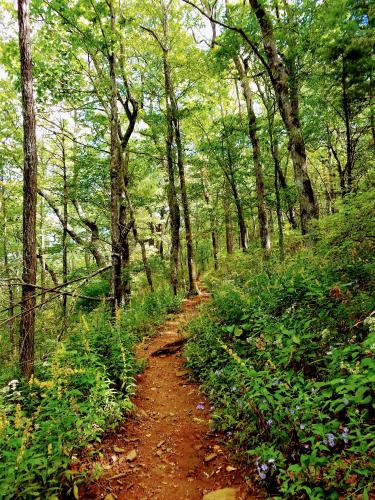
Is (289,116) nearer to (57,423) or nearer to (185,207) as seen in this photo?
(185,207)

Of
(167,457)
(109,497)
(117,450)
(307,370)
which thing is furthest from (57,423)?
(307,370)

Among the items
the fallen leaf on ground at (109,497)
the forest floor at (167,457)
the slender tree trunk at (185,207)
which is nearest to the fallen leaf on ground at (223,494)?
the forest floor at (167,457)

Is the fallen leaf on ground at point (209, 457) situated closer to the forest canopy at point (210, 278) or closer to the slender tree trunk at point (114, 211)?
the forest canopy at point (210, 278)

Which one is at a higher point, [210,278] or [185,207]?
[185,207]

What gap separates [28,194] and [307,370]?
5495mm

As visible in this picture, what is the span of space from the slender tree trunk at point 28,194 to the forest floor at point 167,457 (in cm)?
221

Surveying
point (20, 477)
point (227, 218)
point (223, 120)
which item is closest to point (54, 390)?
point (20, 477)

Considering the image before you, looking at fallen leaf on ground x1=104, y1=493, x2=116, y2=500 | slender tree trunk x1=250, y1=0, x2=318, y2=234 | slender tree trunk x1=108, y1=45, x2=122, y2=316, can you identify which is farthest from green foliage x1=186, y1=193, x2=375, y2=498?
slender tree trunk x1=108, y1=45, x2=122, y2=316

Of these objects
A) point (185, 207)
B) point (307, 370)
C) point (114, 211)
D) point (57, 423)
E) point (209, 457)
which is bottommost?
point (209, 457)

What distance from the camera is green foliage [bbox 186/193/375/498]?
2170 millimetres

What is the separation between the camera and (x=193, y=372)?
562 centimetres

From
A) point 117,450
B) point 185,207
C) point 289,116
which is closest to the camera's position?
point 117,450

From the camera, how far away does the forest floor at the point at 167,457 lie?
291 centimetres

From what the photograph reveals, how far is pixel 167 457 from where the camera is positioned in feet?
11.5
